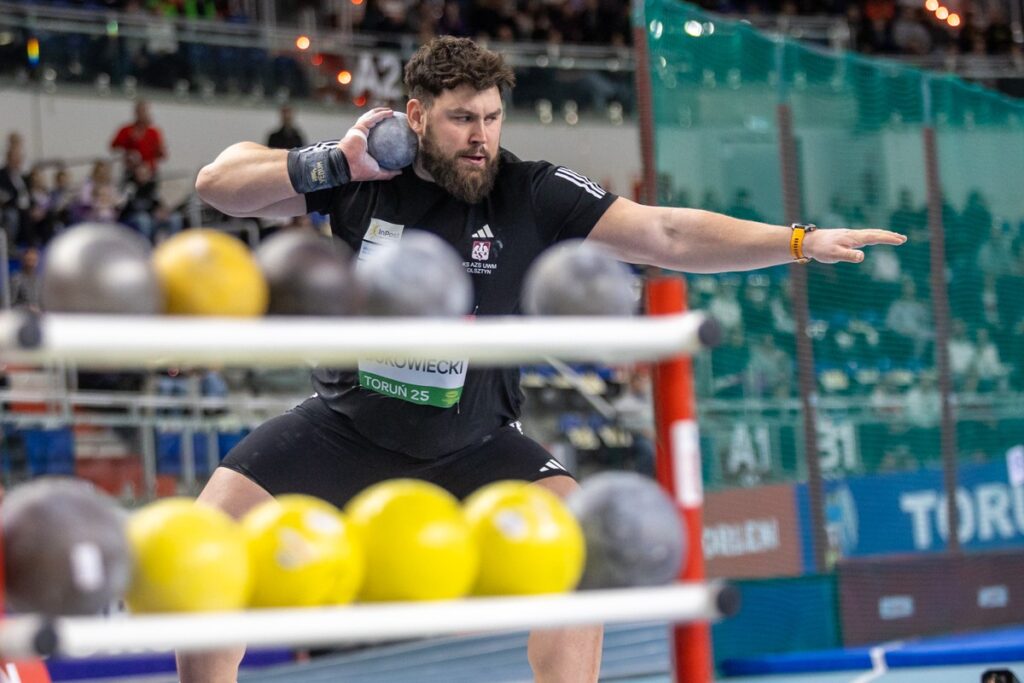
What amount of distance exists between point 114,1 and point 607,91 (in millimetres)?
6787

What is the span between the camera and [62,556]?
2.56 metres

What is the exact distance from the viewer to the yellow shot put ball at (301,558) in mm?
2715

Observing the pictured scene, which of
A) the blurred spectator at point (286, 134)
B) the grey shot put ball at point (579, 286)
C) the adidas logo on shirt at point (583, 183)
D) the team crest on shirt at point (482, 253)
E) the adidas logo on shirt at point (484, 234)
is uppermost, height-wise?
the blurred spectator at point (286, 134)

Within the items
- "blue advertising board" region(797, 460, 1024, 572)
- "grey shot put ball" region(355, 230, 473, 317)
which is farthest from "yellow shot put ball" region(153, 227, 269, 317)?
"blue advertising board" region(797, 460, 1024, 572)

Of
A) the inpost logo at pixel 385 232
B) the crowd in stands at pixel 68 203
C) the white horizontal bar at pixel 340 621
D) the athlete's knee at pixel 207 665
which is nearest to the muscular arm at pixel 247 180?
the inpost logo at pixel 385 232

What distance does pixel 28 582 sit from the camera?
8.43ft

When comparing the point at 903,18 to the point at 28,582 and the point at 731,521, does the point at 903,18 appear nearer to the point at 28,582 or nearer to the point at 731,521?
the point at 731,521

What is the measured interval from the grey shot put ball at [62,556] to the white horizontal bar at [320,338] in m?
0.28

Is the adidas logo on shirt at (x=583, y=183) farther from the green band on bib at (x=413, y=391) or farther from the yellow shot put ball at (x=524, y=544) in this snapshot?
the yellow shot put ball at (x=524, y=544)

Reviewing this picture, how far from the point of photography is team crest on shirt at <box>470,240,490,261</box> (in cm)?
484

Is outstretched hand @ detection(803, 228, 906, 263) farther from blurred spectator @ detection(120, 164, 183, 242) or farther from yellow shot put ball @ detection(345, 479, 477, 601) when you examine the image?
blurred spectator @ detection(120, 164, 183, 242)

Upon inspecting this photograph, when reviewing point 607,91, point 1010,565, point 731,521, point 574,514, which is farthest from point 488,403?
point 607,91

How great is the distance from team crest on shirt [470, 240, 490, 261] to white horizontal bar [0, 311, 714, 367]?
1.86 metres

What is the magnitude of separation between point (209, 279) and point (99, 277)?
7.8 inches
